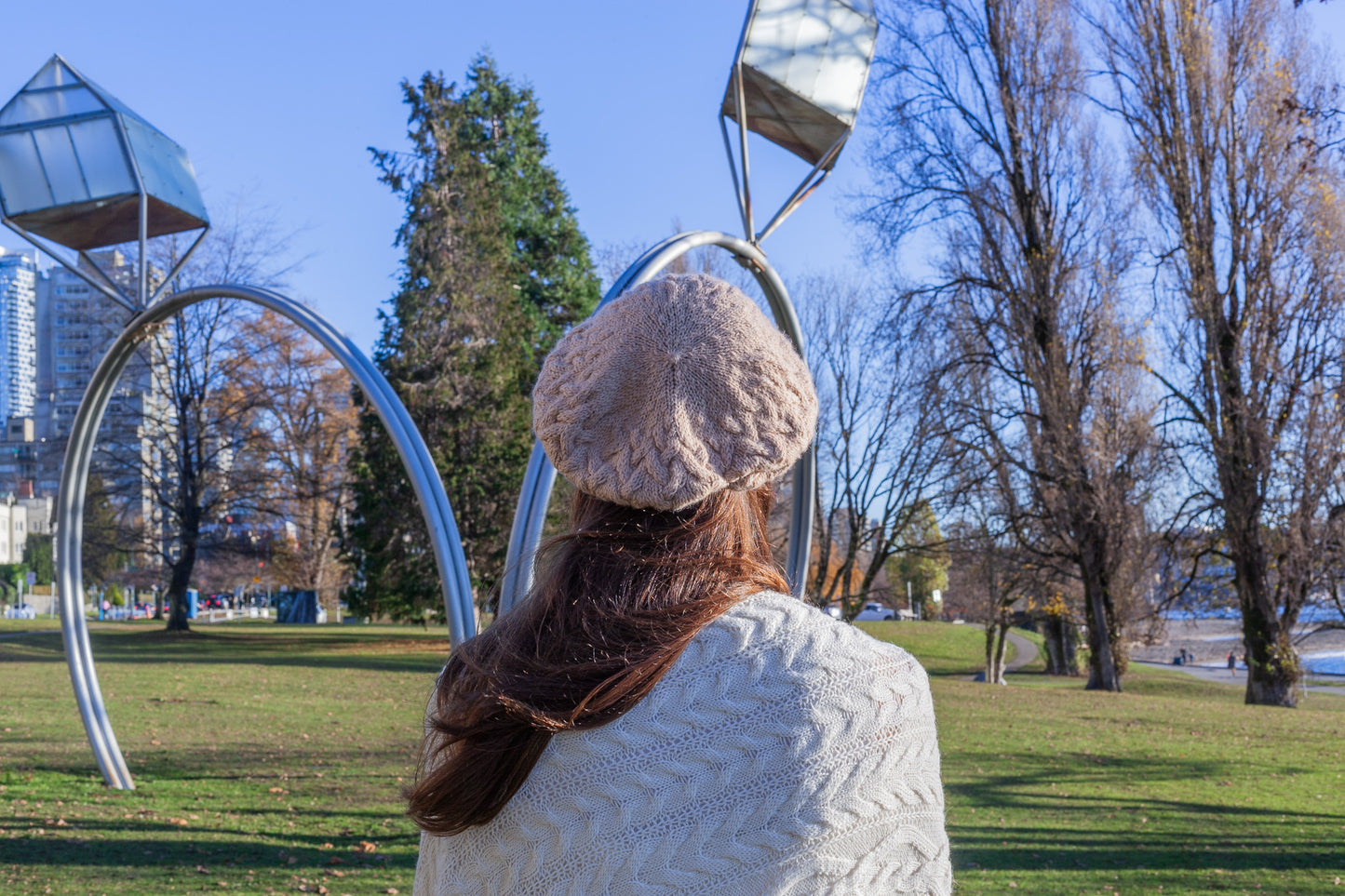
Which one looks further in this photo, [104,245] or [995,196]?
[995,196]

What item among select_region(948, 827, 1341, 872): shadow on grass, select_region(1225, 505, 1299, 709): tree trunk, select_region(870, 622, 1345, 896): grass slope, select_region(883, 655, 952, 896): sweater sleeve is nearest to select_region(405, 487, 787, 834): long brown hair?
select_region(883, 655, 952, 896): sweater sleeve

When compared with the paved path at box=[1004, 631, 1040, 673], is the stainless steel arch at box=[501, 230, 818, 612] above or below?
above

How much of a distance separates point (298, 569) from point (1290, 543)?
122 feet

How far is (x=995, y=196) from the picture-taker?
20.0 meters

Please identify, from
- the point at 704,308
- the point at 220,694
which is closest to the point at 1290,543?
the point at 220,694

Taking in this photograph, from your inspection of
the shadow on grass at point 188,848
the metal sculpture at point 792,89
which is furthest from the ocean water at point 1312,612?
the shadow on grass at point 188,848

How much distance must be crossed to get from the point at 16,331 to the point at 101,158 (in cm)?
11611

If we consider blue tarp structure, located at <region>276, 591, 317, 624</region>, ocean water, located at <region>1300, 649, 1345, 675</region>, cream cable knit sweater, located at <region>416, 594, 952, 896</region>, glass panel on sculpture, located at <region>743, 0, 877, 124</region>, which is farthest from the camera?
blue tarp structure, located at <region>276, 591, 317, 624</region>

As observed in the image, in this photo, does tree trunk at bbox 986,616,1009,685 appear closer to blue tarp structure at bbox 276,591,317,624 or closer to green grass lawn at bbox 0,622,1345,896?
green grass lawn at bbox 0,622,1345,896

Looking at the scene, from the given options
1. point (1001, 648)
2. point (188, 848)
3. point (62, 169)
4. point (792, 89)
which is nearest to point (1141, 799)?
point (792, 89)

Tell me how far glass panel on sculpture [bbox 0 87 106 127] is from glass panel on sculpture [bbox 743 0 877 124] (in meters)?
3.90

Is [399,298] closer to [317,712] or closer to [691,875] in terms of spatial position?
[317,712]

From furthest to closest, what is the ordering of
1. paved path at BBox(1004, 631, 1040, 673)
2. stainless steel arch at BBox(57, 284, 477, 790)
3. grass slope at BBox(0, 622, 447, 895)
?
paved path at BBox(1004, 631, 1040, 673), grass slope at BBox(0, 622, 447, 895), stainless steel arch at BBox(57, 284, 477, 790)

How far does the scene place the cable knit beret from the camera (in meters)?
1.45
